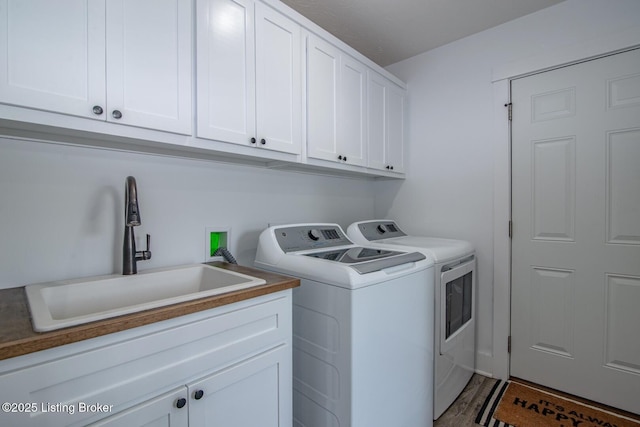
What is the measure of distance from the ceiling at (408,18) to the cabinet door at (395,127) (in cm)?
36

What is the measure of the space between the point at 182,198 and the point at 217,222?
8.8 inches

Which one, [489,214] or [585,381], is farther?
[489,214]

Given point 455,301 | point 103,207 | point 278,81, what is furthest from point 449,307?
point 103,207

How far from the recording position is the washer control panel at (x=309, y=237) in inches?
63.9

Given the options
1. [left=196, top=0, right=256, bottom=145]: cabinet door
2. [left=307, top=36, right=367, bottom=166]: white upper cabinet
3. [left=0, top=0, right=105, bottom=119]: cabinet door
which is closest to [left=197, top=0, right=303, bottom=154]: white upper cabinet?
[left=196, top=0, right=256, bottom=145]: cabinet door

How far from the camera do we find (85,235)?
1.22 m

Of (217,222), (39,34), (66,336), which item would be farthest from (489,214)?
(39,34)

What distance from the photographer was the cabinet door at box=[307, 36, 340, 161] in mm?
1660

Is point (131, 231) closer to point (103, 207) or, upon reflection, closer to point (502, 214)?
point (103, 207)

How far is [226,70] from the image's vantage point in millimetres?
1291

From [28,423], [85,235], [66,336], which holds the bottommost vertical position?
[28,423]

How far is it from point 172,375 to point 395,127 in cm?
217

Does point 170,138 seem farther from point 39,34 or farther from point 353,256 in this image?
point 353,256

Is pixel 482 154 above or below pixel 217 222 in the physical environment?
above
